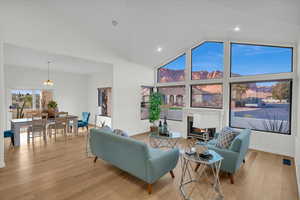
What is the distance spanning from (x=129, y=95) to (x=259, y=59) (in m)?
4.43

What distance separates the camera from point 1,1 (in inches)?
117

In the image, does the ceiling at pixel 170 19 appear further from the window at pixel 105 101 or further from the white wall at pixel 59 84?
the white wall at pixel 59 84

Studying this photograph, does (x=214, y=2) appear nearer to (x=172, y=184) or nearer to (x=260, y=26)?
(x=260, y=26)

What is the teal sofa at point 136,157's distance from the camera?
2473mm

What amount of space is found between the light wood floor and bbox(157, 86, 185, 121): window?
9.78 feet

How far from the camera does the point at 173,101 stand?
6566mm

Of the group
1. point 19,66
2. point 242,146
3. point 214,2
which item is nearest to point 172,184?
point 242,146

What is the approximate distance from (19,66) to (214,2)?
7.36 metres

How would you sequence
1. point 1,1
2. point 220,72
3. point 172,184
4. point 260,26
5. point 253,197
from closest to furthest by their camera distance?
point 253,197, point 172,184, point 1,1, point 260,26, point 220,72

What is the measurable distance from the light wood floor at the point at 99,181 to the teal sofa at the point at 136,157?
10.6 inches

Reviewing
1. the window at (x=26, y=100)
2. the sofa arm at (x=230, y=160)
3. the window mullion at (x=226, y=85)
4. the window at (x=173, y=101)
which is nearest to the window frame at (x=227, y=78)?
the window mullion at (x=226, y=85)

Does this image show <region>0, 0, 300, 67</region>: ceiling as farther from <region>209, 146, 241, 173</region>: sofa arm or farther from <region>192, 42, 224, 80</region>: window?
<region>209, 146, 241, 173</region>: sofa arm

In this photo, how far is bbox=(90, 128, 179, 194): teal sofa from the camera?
8.11ft

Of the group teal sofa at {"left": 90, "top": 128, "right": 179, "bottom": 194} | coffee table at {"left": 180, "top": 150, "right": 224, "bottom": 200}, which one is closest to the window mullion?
coffee table at {"left": 180, "top": 150, "right": 224, "bottom": 200}
